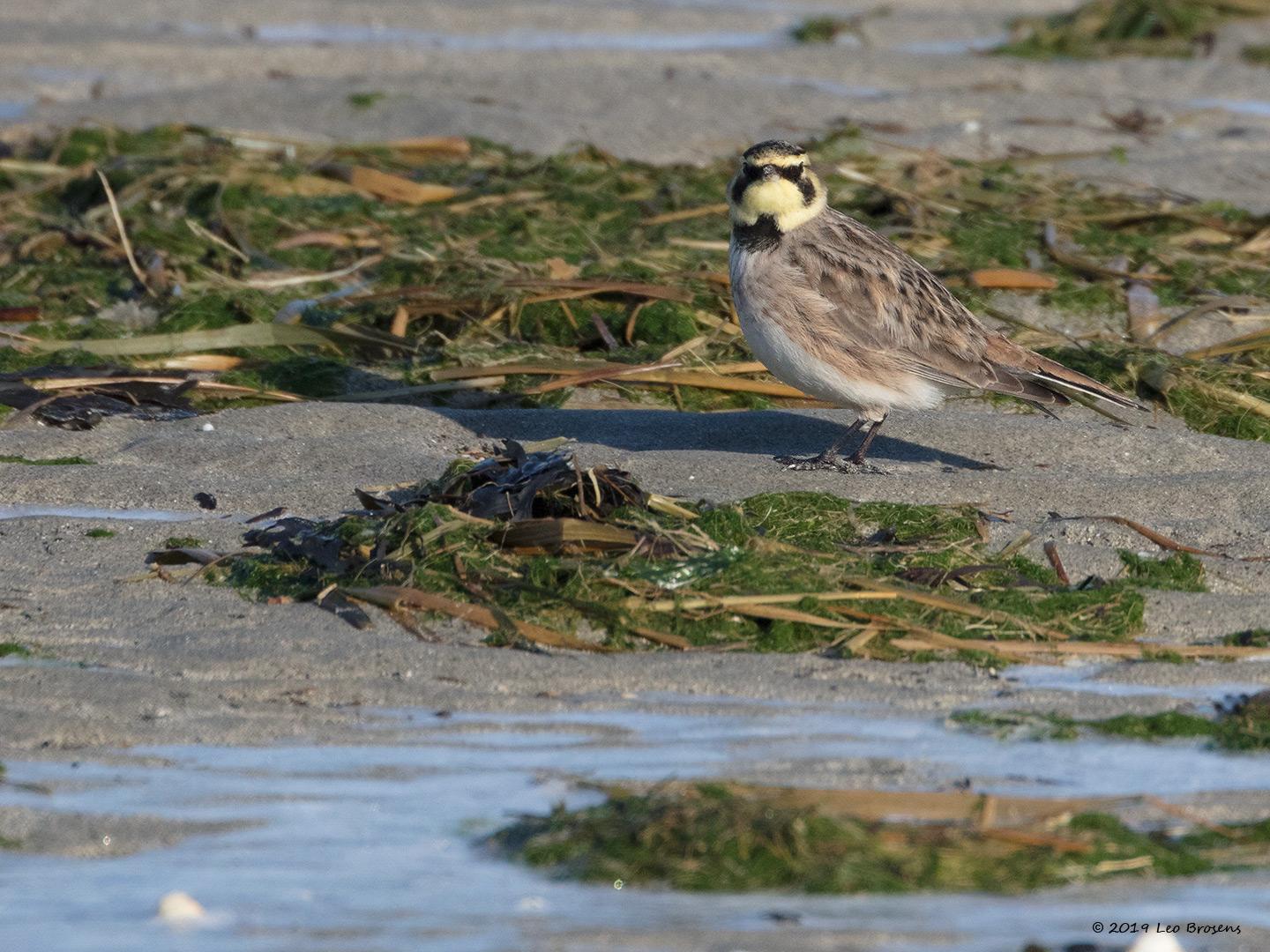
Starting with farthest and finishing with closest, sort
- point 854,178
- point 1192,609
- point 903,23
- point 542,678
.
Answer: point 903,23 → point 854,178 → point 1192,609 → point 542,678

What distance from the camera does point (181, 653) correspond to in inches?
205

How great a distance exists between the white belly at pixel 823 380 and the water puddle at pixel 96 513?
7.45 ft

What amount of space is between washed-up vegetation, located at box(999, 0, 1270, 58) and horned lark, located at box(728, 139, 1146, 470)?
430 inches

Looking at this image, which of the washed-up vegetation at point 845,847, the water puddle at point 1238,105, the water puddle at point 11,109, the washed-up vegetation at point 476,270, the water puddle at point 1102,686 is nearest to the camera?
the washed-up vegetation at point 845,847

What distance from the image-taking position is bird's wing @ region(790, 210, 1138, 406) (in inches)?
301

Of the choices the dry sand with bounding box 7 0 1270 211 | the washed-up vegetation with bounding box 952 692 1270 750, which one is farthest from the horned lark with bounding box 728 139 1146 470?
the dry sand with bounding box 7 0 1270 211

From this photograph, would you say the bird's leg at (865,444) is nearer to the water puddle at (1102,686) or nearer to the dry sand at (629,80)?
the water puddle at (1102,686)

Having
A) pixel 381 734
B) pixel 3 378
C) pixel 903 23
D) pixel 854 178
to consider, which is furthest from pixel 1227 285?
pixel 903 23

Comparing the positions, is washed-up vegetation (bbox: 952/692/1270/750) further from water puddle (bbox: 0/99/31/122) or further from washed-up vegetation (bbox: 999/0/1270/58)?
washed-up vegetation (bbox: 999/0/1270/58)

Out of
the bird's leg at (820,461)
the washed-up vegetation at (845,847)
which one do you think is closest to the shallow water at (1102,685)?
the washed-up vegetation at (845,847)

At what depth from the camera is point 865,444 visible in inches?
300

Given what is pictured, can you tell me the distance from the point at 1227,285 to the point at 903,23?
33.4ft

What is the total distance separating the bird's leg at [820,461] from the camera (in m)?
7.28

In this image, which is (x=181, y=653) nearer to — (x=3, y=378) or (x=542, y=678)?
(x=542, y=678)
